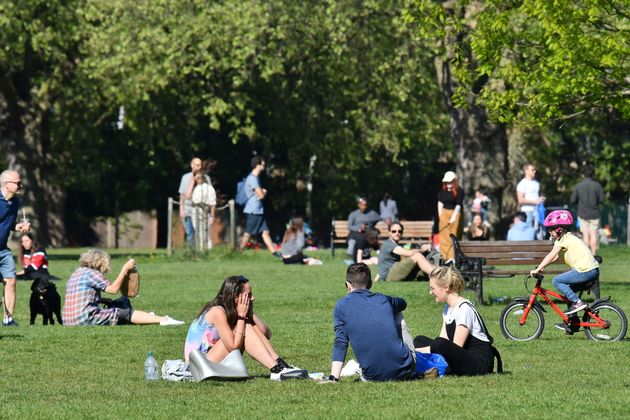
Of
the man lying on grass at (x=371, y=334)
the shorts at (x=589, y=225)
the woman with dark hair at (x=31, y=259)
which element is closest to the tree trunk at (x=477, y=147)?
the shorts at (x=589, y=225)

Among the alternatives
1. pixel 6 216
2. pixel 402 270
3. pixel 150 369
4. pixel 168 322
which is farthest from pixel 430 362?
pixel 402 270

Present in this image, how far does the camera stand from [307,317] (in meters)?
20.1

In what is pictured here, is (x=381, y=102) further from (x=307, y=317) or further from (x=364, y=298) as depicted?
(x=364, y=298)

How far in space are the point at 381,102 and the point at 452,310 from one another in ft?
123

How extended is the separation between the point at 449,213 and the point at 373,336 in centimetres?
1513

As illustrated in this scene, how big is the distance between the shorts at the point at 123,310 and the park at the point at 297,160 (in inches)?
30.4

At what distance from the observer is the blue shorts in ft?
60.8

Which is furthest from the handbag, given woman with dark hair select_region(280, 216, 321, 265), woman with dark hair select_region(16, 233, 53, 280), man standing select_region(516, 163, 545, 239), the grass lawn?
man standing select_region(516, 163, 545, 239)

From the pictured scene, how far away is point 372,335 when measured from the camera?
1274 centimetres

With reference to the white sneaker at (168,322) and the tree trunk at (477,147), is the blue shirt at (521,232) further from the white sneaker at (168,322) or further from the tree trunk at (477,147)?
the white sneaker at (168,322)

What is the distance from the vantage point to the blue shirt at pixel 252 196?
32.5 m

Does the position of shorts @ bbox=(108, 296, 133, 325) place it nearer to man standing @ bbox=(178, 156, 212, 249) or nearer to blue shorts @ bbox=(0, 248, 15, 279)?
blue shorts @ bbox=(0, 248, 15, 279)

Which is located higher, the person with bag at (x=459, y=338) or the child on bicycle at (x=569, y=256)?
the child on bicycle at (x=569, y=256)

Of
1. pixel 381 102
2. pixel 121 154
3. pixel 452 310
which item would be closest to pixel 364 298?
pixel 452 310
